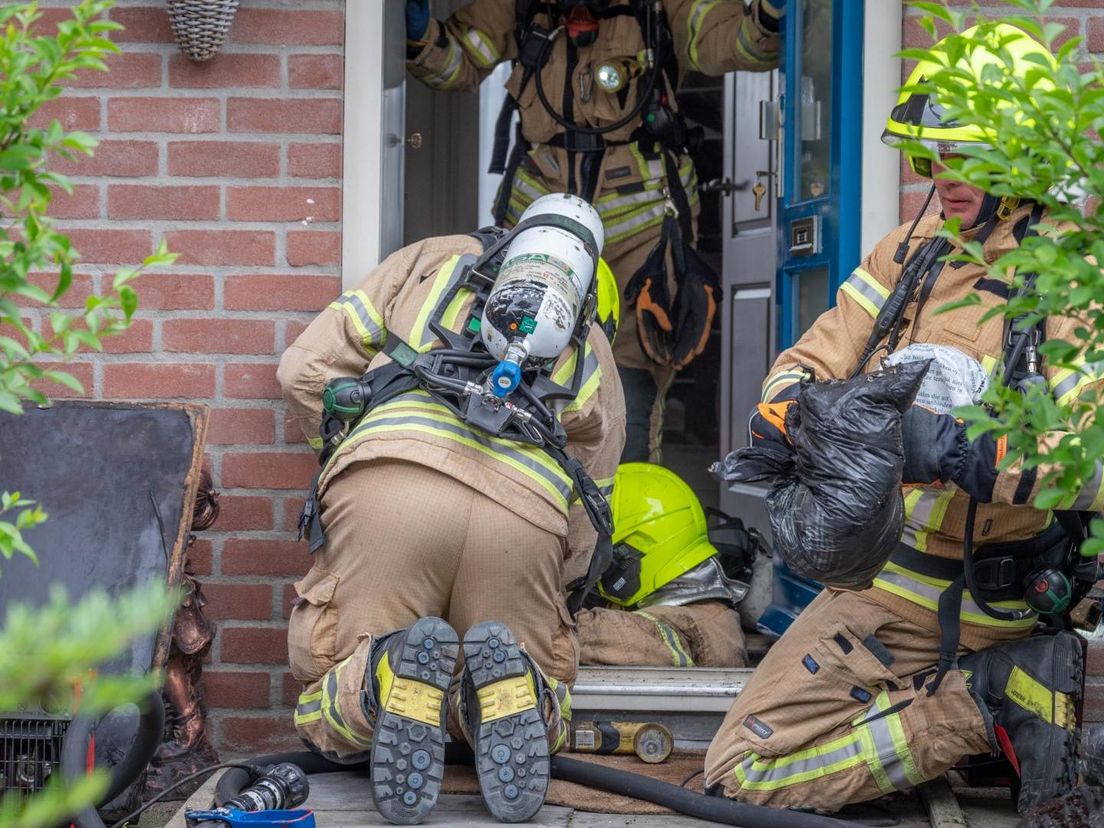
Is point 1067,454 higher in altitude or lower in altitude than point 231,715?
higher

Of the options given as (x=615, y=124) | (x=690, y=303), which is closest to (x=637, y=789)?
(x=690, y=303)

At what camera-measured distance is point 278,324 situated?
4.08 meters

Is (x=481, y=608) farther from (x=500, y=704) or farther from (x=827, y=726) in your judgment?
(x=827, y=726)

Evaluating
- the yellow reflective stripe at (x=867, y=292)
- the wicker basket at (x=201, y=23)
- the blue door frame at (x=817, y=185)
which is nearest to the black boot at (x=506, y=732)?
the yellow reflective stripe at (x=867, y=292)

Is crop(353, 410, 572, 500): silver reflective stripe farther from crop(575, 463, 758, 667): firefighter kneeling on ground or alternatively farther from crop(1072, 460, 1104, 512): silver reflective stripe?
crop(1072, 460, 1104, 512): silver reflective stripe

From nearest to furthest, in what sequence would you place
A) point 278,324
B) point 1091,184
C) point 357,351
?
1. point 1091,184
2. point 357,351
3. point 278,324

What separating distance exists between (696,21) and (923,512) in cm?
265

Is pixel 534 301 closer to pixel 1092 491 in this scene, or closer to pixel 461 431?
pixel 461 431

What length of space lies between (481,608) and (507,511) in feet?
0.81

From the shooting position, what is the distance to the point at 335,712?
3.24 meters

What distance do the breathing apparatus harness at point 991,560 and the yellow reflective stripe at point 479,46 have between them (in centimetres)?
261

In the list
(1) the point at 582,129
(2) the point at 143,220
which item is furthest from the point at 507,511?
(1) the point at 582,129

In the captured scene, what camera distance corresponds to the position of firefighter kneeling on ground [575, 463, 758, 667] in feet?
13.8

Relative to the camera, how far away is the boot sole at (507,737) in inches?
123
